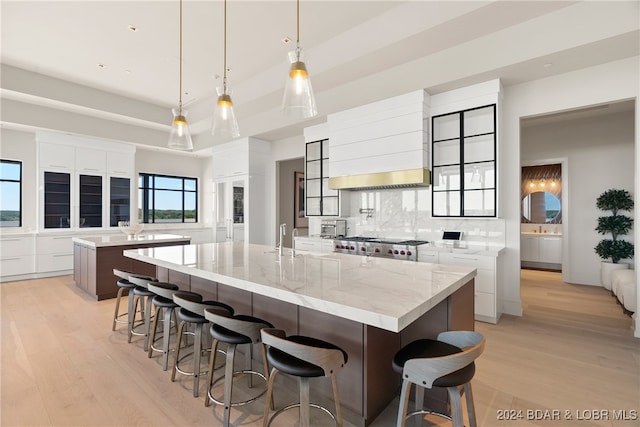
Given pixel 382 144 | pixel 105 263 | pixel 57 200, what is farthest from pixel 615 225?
pixel 57 200

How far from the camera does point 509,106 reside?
3.88 metres

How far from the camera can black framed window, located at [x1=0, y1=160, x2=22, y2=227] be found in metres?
5.97

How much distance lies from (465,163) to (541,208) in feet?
17.3

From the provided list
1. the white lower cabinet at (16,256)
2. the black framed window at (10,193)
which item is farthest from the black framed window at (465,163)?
→ the black framed window at (10,193)

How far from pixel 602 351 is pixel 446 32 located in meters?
3.54

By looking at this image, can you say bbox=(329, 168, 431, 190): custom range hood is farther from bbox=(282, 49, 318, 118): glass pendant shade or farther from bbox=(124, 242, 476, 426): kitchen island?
bbox=(282, 49, 318, 118): glass pendant shade

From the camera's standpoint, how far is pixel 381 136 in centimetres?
445

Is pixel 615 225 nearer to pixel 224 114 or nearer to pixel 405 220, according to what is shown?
pixel 405 220

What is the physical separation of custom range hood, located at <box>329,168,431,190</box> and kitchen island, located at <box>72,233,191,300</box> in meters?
2.93

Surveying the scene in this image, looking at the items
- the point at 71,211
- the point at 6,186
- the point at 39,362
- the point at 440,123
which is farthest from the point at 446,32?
the point at 6,186

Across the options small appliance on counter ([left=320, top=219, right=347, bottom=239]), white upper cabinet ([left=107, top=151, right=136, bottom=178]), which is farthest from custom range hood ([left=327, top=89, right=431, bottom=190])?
white upper cabinet ([left=107, top=151, right=136, bottom=178])

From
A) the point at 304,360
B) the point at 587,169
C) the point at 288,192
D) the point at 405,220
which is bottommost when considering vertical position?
the point at 304,360

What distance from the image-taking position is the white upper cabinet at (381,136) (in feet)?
13.5

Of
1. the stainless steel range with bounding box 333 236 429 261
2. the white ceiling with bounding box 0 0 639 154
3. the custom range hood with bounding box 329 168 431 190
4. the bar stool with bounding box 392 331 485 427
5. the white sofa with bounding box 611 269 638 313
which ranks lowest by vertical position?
the white sofa with bounding box 611 269 638 313
